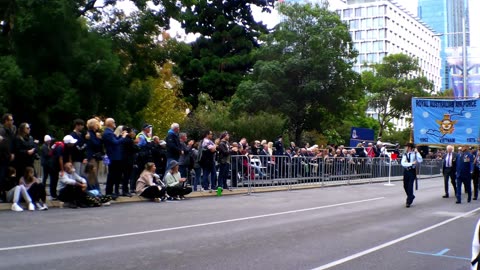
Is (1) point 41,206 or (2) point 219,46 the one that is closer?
(1) point 41,206

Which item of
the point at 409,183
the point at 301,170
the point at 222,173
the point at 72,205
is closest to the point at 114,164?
the point at 72,205

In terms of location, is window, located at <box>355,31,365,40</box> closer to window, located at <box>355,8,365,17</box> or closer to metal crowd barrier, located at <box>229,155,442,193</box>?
window, located at <box>355,8,365,17</box>

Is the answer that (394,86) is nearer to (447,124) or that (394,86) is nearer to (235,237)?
(447,124)

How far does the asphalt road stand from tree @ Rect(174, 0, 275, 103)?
34.7 metres

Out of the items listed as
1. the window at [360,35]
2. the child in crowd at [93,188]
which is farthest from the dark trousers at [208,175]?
the window at [360,35]

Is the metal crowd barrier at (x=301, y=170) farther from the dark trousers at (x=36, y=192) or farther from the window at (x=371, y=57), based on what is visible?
the window at (x=371, y=57)

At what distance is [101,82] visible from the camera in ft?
71.7

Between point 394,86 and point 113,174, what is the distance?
5608 centimetres

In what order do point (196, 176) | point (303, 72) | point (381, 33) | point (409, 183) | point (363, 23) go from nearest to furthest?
point (409, 183) < point (196, 176) < point (303, 72) < point (381, 33) < point (363, 23)

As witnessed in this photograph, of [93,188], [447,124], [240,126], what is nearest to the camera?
[93,188]

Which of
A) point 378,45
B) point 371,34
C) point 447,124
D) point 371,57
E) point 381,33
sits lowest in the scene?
point 447,124

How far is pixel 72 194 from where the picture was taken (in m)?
13.3

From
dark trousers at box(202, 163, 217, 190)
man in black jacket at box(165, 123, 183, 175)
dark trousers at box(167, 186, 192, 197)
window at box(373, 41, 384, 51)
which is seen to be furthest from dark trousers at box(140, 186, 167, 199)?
window at box(373, 41, 384, 51)

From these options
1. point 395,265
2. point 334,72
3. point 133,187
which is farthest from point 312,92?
point 395,265
